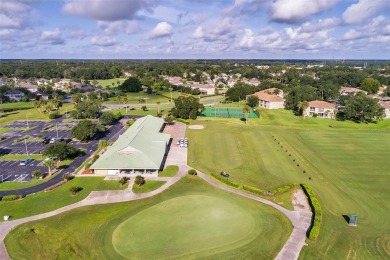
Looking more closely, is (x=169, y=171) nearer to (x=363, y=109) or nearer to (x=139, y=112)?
(x=139, y=112)

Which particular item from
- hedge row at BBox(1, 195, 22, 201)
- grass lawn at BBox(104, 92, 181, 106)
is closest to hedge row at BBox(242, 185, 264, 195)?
hedge row at BBox(1, 195, 22, 201)

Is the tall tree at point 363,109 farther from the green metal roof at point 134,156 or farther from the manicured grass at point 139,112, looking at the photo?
the green metal roof at point 134,156

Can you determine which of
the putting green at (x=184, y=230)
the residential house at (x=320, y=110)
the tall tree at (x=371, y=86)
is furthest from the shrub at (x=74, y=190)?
the tall tree at (x=371, y=86)

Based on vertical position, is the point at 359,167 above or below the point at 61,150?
below

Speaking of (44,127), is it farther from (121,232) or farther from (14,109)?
(121,232)

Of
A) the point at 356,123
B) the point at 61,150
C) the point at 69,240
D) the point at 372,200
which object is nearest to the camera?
the point at 69,240

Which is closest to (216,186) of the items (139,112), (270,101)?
(139,112)

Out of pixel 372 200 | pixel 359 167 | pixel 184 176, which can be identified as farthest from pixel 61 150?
pixel 359 167

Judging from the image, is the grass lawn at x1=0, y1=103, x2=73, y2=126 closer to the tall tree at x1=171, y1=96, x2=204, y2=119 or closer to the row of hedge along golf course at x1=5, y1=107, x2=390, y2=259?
the tall tree at x1=171, y1=96, x2=204, y2=119
